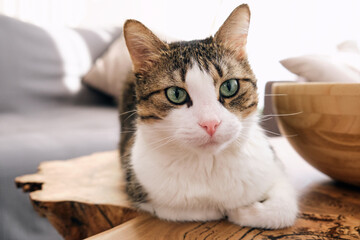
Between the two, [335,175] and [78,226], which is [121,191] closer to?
[78,226]

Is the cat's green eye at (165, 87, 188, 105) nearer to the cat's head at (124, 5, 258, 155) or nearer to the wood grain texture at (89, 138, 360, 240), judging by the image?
the cat's head at (124, 5, 258, 155)

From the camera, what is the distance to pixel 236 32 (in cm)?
77

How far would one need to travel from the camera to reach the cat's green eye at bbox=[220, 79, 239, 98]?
0.69 m

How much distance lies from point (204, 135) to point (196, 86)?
112 mm

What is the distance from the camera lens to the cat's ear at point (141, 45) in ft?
2.37

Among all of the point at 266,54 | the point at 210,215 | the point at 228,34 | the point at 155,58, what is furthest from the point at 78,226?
the point at 266,54

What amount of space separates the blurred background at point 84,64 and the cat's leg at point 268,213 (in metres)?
0.65

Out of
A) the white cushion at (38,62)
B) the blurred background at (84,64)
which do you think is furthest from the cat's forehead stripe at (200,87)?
the white cushion at (38,62)

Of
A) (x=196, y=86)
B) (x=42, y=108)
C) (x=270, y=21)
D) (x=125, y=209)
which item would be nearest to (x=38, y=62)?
(x=42, y=108)

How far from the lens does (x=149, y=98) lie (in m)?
0.73

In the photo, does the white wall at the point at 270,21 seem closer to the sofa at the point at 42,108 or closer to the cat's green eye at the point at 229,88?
the sofa at the point at 42,108

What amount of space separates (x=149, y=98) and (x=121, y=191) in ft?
1.14

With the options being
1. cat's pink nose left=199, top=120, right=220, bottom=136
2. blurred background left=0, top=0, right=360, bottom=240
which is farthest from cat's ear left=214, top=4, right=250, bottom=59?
blurred background left=0, top=0, right=360, bottom=240

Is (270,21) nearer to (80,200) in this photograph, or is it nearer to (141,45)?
(141,45)
